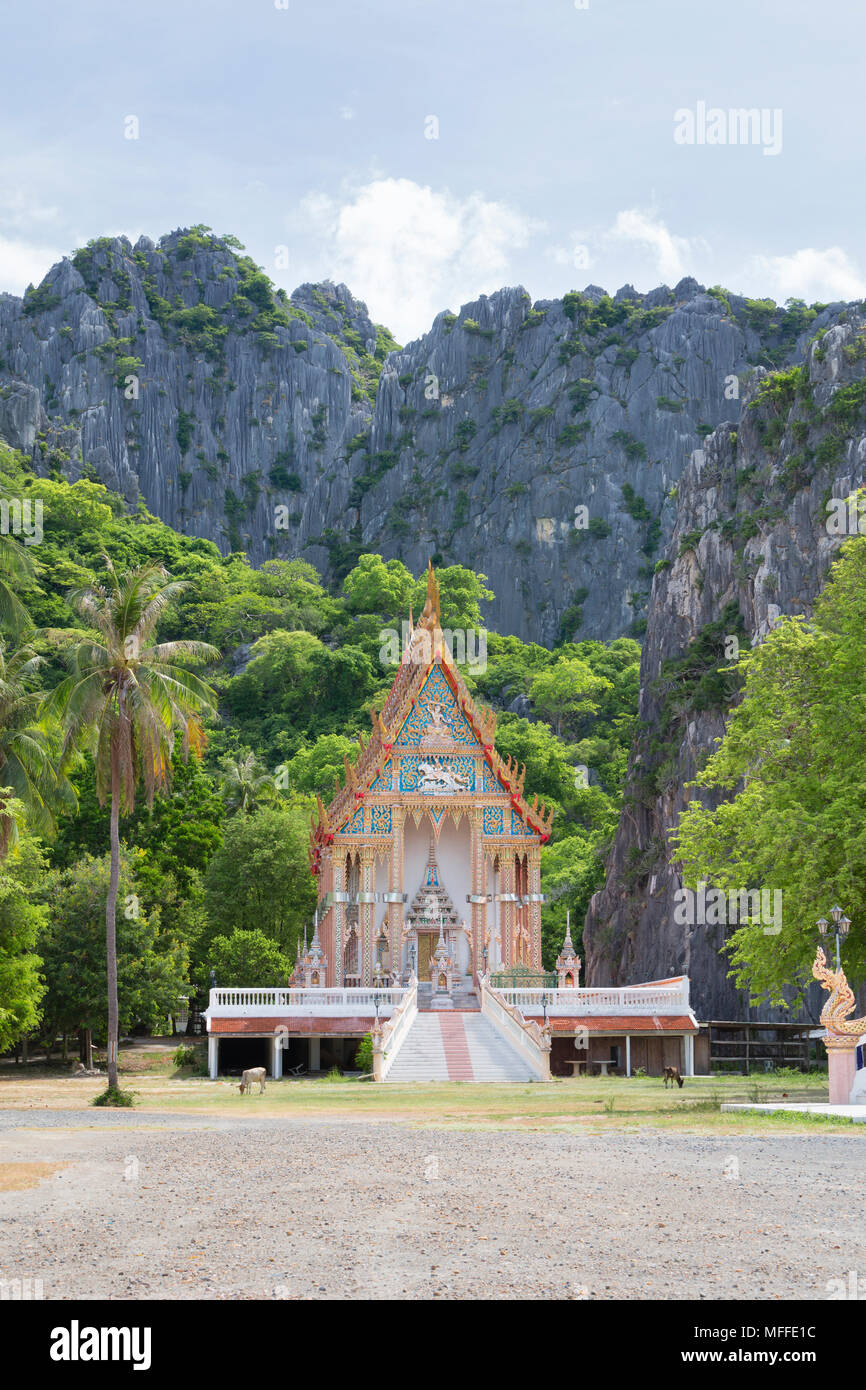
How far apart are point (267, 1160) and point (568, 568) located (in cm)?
11146

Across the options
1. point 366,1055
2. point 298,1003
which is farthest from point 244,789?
point 366,1055

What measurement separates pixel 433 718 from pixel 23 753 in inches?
654

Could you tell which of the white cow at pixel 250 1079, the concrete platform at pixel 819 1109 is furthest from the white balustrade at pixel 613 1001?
the concrete platform at pixel 819 1109

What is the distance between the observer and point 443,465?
136 m

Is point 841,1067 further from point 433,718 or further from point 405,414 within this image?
point 405,414

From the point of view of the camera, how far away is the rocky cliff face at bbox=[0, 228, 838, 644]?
126 m

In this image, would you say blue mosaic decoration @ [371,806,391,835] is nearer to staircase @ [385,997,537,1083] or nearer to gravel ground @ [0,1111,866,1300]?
staircase @ [385,997,537,1083]

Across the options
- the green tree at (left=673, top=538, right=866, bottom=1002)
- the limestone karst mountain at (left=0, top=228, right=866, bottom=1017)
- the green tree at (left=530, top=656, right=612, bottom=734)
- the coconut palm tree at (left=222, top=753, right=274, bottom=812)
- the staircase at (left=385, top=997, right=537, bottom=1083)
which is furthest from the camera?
the limestone karst mountain at (left=0, top=228, right=866, bottom=1017)

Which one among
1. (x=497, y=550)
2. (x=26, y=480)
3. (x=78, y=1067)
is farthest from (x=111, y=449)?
(x=78, y=1067)

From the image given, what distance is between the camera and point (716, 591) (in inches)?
2859

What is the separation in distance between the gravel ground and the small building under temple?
2946 cm

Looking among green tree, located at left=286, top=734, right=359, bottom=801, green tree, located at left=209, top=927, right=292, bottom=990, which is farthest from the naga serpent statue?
green tree, located at left=286, top=734, right=359, bottom=801

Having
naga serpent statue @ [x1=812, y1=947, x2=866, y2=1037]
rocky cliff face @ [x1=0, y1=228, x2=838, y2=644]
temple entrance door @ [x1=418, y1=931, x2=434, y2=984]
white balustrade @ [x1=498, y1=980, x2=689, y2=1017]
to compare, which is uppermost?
rocky cliff face @ [x1=0, y1=228, x2=838, y2=644]
